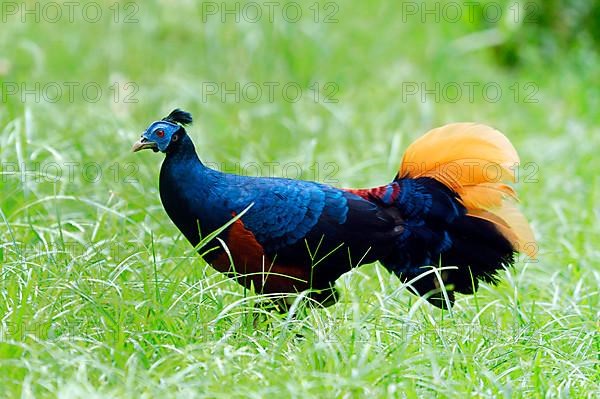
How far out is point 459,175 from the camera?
3424 millimetres

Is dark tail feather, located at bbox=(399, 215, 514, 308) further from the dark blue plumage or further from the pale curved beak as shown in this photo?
the pale curved beak

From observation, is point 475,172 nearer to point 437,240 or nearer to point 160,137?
point 437,240

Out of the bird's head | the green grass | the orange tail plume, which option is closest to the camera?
the green grass

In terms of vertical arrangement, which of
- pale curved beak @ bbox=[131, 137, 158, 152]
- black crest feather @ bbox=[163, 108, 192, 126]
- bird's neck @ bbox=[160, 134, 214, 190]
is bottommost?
bird's neck @ bbox=[160, 134, 214, 190]

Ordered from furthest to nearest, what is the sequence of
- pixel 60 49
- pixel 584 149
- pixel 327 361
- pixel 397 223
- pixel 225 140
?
pixel 60 49 → pixel 584 149 → pixel 225 140 → pixel 397 223 → pixel 327 361

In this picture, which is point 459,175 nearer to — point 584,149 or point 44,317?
point 44,317

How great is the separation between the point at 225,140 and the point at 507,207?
222 centimetres

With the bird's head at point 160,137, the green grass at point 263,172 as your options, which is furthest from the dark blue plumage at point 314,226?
the green grass at point 263,172

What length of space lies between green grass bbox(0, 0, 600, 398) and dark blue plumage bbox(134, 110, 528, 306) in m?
0.12

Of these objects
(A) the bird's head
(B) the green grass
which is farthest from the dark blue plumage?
(B) the green grass

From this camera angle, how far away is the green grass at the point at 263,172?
278cm

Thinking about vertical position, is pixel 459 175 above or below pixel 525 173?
above

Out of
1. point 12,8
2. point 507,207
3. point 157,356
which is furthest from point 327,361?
point 12,8

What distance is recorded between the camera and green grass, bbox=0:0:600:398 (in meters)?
2.78
